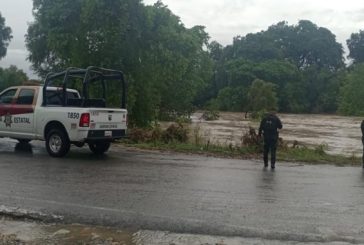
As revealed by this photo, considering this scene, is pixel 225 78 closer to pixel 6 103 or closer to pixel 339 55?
pixel 339 55

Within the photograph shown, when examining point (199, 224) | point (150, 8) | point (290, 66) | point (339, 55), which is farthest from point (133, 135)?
point (339, 55)

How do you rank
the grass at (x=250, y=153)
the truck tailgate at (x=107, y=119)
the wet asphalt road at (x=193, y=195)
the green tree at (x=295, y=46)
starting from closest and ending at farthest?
the wet asphalt road at (x=193, y=195) → the truck tailgate at (x=107, y=119) → the grass at (x=250, y=153) → the green tree at (x=295, y=46)

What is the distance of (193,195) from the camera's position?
28.3 feet

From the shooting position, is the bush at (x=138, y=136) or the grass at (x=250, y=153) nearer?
the grass at (x=250, y=153)

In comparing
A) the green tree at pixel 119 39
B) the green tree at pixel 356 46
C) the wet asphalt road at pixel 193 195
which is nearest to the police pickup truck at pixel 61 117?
the wet asphalt road at pixel 193 195

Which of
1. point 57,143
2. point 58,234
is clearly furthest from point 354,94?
point 58,234

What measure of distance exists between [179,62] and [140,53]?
4.98 meters

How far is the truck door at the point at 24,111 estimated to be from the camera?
13.8 meters

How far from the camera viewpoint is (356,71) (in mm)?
81625

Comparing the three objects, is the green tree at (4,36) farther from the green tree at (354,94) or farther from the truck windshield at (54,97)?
the truck windshield at (54,97)

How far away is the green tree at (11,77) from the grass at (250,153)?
40738 mm

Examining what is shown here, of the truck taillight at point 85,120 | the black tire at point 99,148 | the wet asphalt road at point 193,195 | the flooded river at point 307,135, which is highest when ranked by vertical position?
the truck taillight at point 85,120

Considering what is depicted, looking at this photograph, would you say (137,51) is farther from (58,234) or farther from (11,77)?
(11,77)

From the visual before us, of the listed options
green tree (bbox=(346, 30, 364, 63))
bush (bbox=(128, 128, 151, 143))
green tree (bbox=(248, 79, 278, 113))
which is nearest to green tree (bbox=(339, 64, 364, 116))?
green tree (bbox=(248, 79, 278, 113))
